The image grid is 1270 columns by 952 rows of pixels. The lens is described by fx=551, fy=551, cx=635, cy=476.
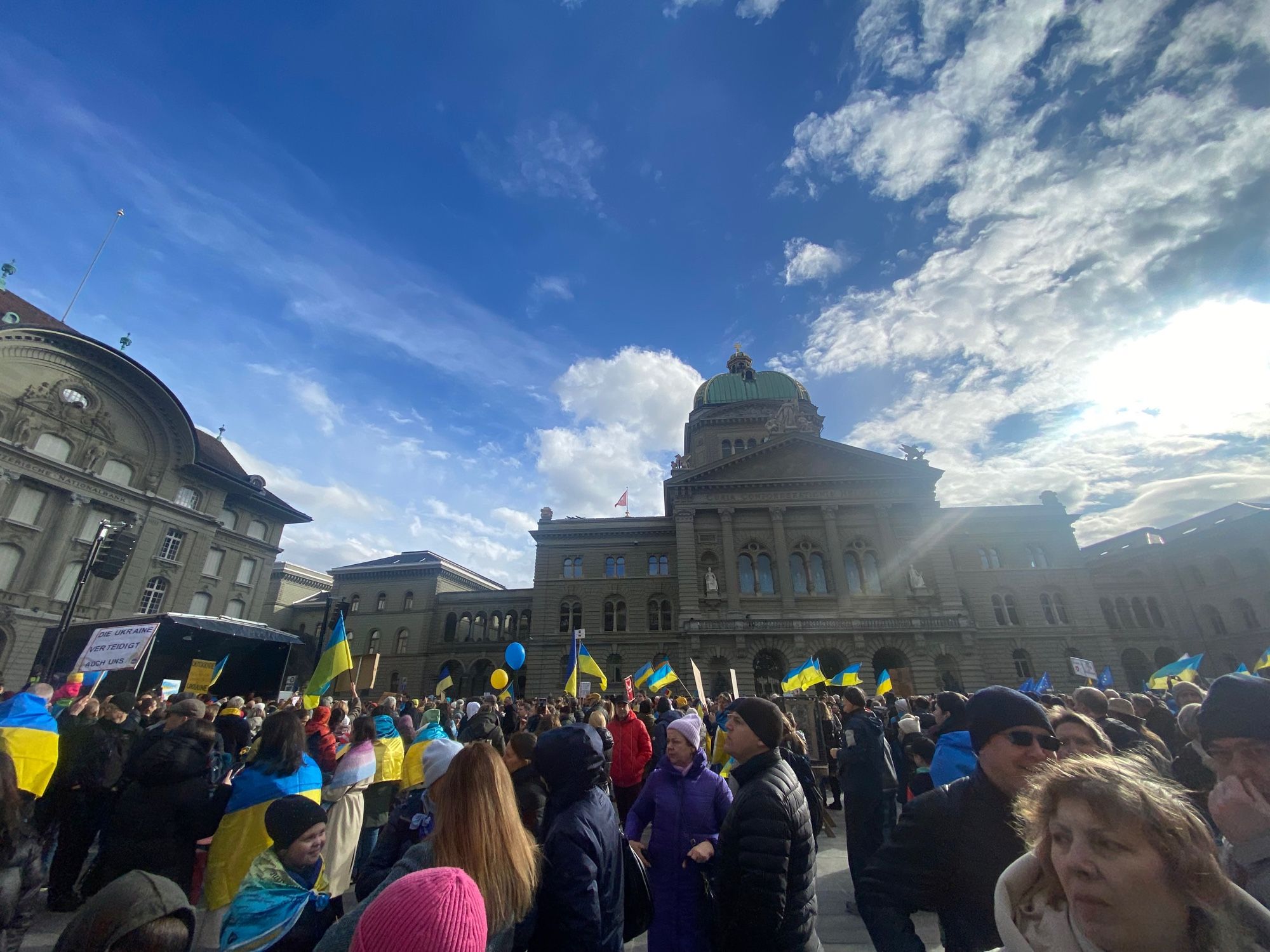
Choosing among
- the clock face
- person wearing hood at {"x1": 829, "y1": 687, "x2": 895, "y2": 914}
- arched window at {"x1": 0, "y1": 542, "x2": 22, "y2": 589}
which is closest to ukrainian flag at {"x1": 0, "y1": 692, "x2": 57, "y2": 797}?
person wearing hood at {"x1": 829, "y1": 687, "x2": 895, "y2": 914}

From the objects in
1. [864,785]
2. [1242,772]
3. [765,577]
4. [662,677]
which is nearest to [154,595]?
[662,677]

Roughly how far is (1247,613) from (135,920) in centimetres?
5522

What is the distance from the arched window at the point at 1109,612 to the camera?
38.8 metres


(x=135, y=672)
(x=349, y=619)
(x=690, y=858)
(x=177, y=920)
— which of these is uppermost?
(x=349, y=619)

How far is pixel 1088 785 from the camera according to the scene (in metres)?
1.55

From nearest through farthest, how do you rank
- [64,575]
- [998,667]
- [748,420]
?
[64,575] → [998,667] → [748,420]

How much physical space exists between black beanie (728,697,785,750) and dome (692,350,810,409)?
45.5 metres

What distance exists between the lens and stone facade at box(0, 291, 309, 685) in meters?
25.6

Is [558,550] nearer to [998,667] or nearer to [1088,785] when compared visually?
[998,667]

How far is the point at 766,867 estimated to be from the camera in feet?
10.0

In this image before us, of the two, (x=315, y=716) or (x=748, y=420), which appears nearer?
(x=315, y=716)

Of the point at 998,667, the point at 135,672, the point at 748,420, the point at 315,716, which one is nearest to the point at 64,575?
the point at 135,672

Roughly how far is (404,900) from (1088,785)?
186cm

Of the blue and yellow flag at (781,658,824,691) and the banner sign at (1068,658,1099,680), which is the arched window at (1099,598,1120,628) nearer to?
the banner sign at (1068,658,1099,680)
